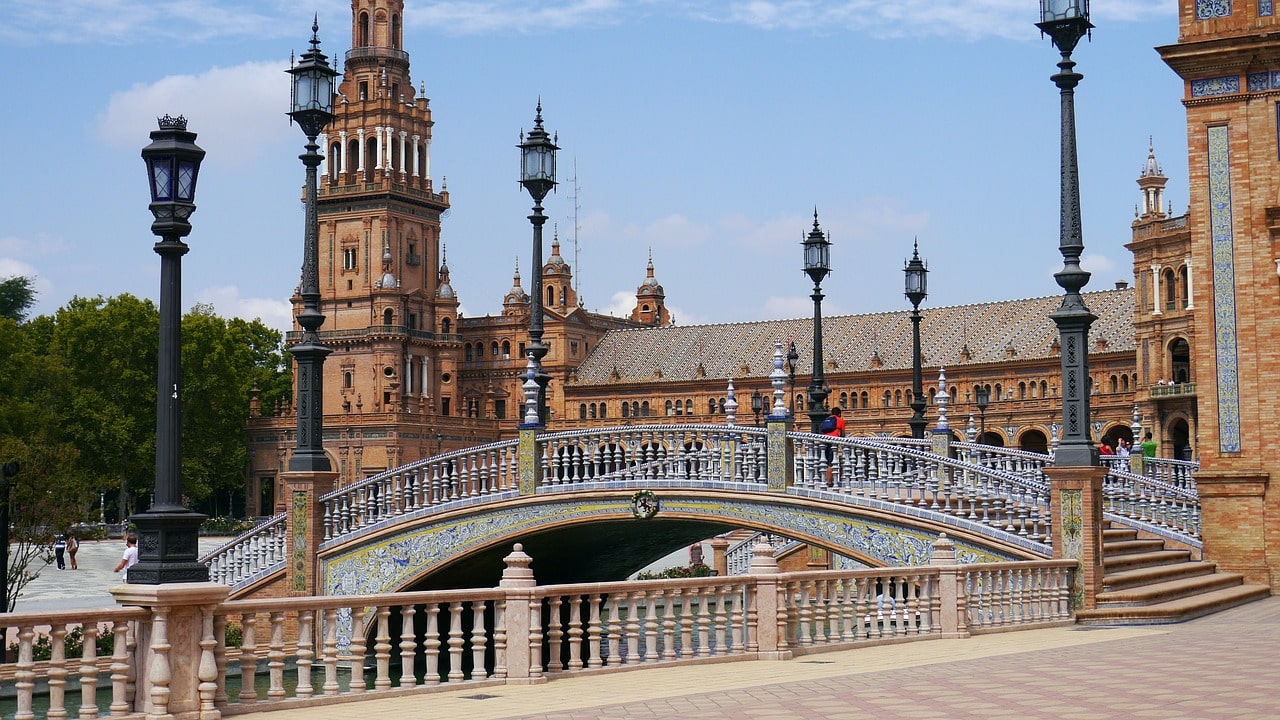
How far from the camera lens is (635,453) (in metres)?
25.4

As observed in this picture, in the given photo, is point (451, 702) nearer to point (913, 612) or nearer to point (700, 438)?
point (913, 612)

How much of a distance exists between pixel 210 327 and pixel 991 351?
43596 millimetres

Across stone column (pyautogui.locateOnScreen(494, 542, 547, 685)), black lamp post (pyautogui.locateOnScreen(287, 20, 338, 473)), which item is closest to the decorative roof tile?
black lamp post (pyautogui.locateOnScreen(287, 20, 338, 473))

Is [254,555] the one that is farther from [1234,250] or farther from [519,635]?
[1234,250]

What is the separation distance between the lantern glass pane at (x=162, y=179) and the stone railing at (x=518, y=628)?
2.99m

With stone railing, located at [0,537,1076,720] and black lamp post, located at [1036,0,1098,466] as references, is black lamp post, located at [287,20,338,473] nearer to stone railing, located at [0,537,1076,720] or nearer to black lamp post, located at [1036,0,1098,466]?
stone railing, located at [0,537,1076,720]

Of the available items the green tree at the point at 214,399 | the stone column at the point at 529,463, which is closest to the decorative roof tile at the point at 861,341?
Answer: the green tree at the point at 214,399

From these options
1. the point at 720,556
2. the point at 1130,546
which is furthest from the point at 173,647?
the point at 720,556

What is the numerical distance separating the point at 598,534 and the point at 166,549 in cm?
1665

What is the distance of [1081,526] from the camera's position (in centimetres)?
1944

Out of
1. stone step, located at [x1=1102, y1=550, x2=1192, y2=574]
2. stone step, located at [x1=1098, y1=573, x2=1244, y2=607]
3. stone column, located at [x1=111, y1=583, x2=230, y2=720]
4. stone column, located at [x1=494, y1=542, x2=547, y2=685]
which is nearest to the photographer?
stone column, located at [x1=111, y1=583, x2=230, y2=720]

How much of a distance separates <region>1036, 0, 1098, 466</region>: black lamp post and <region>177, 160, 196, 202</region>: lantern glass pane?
447 inches

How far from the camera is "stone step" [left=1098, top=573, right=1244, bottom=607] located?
19188mm

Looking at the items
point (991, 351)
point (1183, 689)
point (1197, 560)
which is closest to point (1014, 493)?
point (1197, 560)
